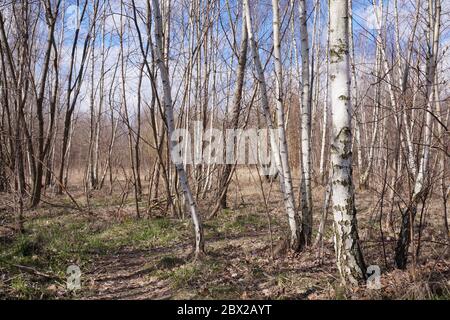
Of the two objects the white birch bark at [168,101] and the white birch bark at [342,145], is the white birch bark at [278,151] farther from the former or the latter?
the white birch bark at [342,145]

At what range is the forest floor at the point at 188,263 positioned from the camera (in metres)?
3.32

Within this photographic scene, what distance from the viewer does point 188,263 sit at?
13.9 ft

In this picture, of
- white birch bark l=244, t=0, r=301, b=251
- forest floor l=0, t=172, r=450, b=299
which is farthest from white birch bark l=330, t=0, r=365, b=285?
white birch bark l=244, t=0, r=301, b=251

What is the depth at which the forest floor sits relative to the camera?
3316 millimetres

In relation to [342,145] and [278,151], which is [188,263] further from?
[342,145]

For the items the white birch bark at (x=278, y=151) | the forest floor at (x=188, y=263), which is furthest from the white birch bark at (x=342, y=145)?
the white birch bark at (x=278, y=151)

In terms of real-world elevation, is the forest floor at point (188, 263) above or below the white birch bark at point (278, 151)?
below

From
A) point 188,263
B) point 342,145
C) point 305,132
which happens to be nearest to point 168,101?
point 305,132

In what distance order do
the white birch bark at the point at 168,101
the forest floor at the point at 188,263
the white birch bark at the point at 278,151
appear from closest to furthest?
1. the forest floor at the point at 188,263
2. the white birch bark at the point at 168,101
3. the white birch bark at the point at 278,151

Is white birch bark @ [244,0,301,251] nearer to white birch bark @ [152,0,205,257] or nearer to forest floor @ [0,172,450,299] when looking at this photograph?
forest floor @ [0,172,450,299]

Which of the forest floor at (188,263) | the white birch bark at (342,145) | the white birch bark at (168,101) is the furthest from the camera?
the white birch bark at (168,101)
